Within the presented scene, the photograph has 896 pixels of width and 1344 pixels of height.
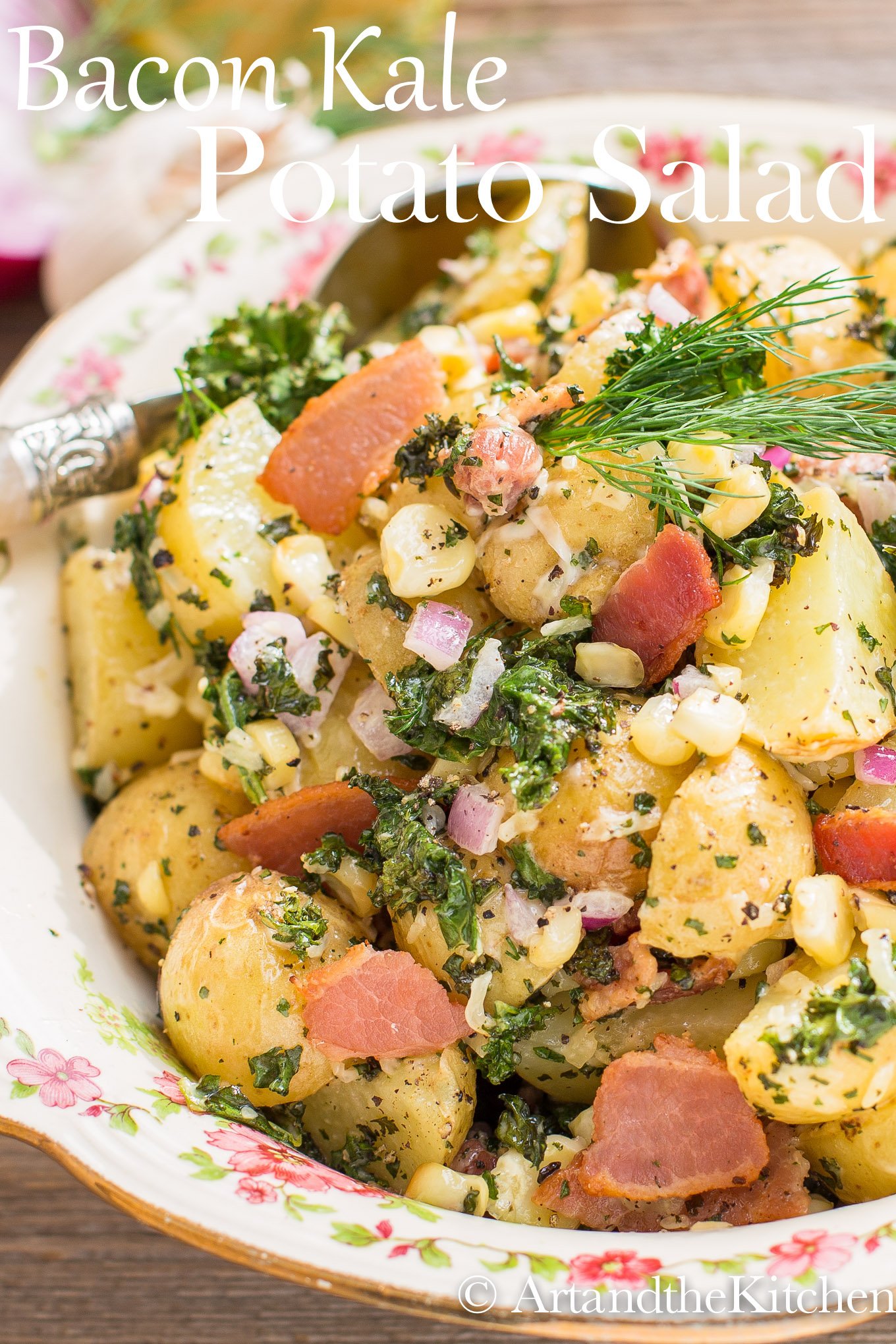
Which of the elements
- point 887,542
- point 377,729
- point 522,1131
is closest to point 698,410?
point 887,542

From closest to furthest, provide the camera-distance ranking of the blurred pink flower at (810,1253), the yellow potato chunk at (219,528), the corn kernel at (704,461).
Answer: the blurred pink flower at (810,1253) < the corn kernel at (704,461) < the yellow potato chunk at (219,528)

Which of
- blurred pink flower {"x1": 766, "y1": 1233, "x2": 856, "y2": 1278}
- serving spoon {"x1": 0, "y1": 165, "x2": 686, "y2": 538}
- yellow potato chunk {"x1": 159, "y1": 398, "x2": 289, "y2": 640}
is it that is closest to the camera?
blurred pink flower {"x1": 766, "y1": 1233, "x2": 856, "y2": 1278}

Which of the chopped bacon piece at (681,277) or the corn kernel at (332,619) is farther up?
the chopped bacon piece at (681,277)

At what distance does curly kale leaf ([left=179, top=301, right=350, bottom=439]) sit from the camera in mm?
2980

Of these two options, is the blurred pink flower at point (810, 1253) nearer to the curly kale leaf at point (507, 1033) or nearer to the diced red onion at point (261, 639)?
the curly kale leaf at point (507, 1033)

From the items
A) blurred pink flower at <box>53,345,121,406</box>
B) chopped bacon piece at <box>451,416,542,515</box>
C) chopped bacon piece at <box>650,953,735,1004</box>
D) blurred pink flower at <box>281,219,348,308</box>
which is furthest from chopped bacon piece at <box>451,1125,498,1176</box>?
blurred pink flower at <box>281,219,348,308</box>

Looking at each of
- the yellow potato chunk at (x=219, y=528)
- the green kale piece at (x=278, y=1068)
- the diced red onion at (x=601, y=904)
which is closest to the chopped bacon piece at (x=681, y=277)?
the yellow potato chunk at (x=219, y=528)

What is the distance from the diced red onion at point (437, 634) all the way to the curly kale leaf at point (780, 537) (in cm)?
57

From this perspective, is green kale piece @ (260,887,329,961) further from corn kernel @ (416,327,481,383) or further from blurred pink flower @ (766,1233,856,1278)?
corn kernel @ (416,327,481,383)

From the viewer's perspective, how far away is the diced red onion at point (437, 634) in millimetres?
2342

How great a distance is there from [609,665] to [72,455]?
1.68m

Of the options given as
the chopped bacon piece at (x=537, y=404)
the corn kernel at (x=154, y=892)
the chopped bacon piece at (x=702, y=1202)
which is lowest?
the chopped bacon piece at (x=702, y=1202)

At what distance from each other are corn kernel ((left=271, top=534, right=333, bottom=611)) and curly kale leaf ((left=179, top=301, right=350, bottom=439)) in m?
0.45

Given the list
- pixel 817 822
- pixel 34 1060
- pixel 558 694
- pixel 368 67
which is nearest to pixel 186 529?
pixel 558 694
